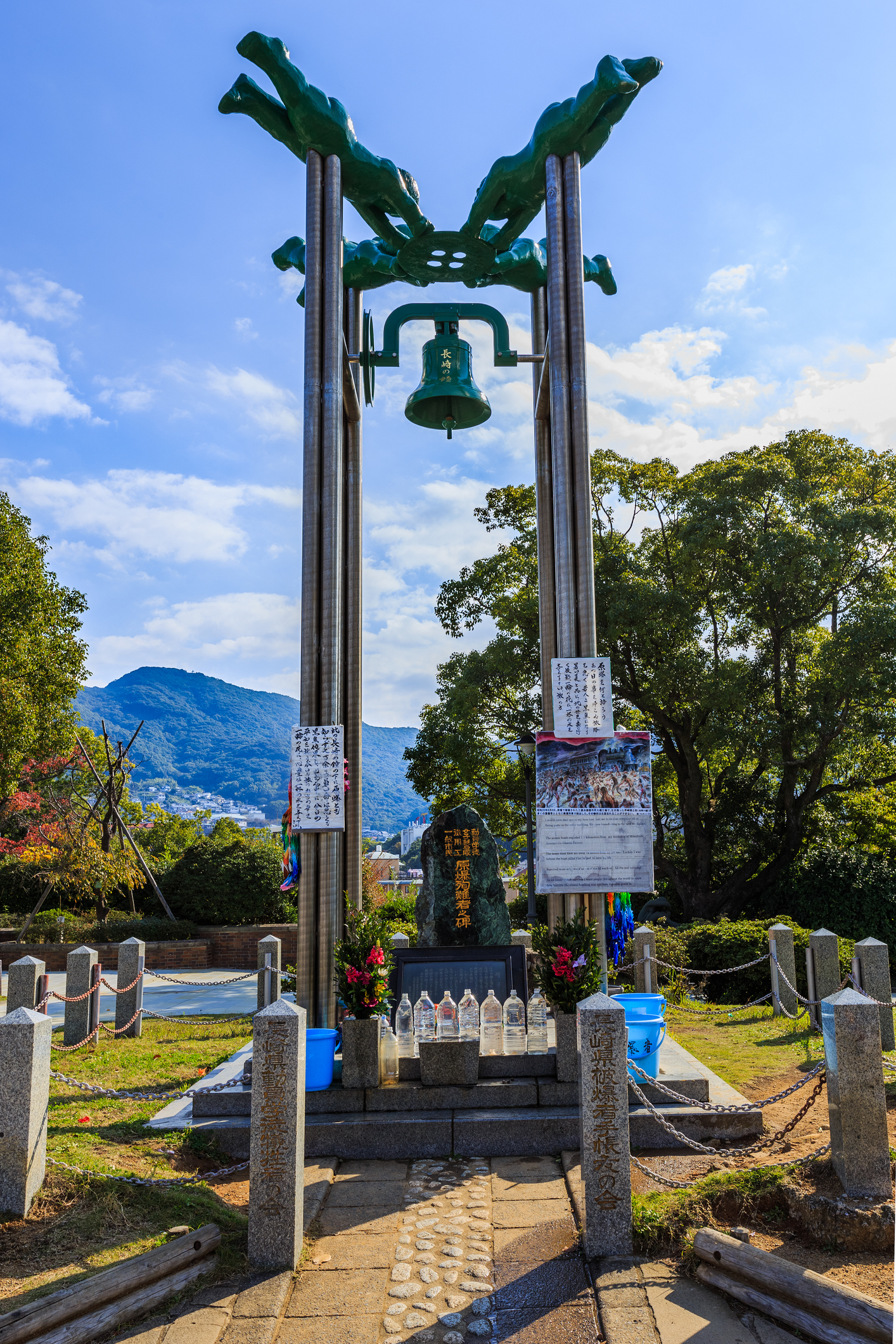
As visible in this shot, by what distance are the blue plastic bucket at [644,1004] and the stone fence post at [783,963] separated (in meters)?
3.59

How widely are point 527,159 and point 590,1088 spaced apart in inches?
283

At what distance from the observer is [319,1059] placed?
6.07 meters

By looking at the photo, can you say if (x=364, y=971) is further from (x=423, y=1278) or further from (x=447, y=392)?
(x=447, y=392)

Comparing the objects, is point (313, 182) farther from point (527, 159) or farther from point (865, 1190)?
point (865, 1190)

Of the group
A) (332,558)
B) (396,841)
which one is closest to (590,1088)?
(332,558)

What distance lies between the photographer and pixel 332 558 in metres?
7.18

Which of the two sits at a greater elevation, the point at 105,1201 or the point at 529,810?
the point at 529,810

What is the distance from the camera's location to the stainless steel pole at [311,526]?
6742 millimetres

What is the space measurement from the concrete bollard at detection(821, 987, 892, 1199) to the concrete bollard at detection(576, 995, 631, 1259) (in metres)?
1.04

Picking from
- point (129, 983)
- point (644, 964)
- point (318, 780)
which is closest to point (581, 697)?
point (318, 780)

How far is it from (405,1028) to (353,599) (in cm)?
386

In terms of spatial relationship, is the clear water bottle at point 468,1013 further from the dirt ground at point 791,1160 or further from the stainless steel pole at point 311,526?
the dirt ground at point 791,1160

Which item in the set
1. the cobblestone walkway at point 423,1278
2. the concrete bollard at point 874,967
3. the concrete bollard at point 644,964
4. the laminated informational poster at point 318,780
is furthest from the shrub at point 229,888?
the cobblestone walkway at point 423,1278

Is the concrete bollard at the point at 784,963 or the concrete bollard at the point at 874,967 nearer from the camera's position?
the concrete bollard at the point at 874,967
